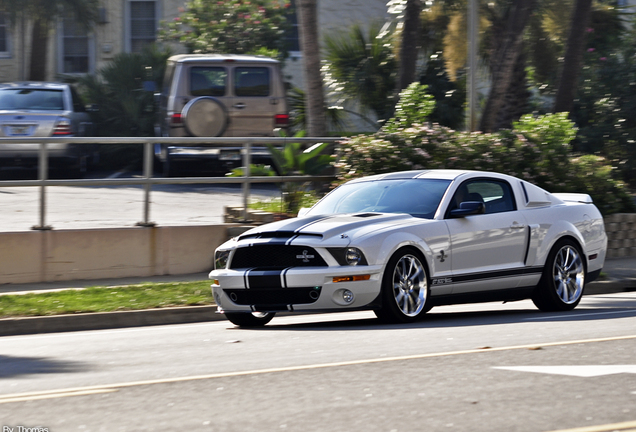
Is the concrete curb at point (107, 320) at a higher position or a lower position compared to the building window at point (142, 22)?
lower

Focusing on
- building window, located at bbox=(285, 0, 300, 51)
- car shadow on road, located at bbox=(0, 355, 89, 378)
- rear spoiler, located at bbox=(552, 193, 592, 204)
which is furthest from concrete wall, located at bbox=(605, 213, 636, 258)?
building window, located at bbox=(285, 0, 300, 51)

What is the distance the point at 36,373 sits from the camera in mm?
7086

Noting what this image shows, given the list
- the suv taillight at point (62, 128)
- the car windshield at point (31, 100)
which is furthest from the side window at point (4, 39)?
the suv taillight at point (62, 128)

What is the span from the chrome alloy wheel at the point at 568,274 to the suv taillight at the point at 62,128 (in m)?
10.3

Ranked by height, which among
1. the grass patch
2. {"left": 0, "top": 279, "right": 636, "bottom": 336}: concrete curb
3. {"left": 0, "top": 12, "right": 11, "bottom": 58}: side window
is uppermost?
{"left": 0, "top": 12, "right": 11, "bottom": 58}: side window

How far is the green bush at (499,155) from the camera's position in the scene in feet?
47.8

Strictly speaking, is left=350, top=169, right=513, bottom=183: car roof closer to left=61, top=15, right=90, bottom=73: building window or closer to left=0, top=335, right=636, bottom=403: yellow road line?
Answer: left=0, top=335, right=636, bottom=403: yellow road line

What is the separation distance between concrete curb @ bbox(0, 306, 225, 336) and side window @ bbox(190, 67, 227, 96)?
7.98 meters

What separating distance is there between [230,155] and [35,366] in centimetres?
715

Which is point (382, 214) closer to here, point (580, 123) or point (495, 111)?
point (495, 111)

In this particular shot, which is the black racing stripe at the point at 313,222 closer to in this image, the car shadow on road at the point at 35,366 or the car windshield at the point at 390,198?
the car windshield at the point at 390,198

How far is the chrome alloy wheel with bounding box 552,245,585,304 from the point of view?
1056cm

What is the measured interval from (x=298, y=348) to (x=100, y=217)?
6073 millimetres

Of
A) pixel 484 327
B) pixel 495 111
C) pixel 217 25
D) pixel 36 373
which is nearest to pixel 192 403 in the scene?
pixel 36 373
